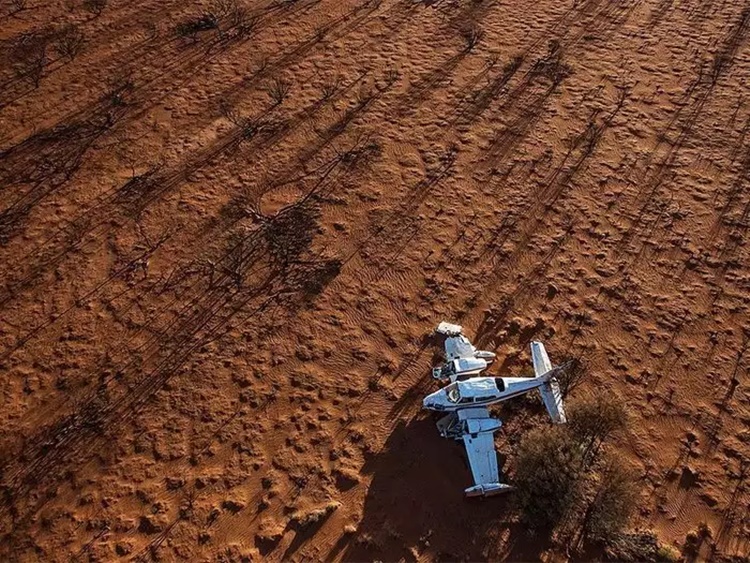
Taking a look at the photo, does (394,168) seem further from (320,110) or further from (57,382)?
(57,382)

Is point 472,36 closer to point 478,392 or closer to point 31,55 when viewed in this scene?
point 478,392

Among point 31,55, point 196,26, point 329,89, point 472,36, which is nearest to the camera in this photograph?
point 329,89

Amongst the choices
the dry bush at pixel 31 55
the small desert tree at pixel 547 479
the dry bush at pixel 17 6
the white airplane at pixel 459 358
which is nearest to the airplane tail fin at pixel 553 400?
the small desert tree at pixel 547 479

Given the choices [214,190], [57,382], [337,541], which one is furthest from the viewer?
[214,190]

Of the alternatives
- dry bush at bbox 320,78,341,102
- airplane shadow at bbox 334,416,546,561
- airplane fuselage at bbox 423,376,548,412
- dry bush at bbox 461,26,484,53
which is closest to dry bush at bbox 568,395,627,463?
airplane fuselage at bbox 423,376,548,412

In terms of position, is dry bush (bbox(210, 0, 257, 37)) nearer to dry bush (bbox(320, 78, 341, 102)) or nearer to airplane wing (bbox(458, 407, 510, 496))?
dry bush (bbox(320, 78, 341, 102))

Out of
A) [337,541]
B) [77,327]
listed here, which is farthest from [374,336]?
[77,327]

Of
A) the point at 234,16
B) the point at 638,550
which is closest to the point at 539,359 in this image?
the point at 638,550
